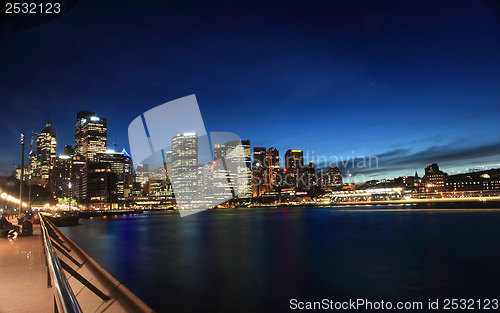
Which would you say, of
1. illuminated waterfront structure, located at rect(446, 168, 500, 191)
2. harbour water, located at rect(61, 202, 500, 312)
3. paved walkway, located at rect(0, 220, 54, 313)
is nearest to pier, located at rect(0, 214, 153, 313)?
paved walkway, located at rect(0, 220, 54, 313)

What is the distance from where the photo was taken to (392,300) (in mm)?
13180

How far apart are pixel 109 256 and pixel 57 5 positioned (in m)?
27.2

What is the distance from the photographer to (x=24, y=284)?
639cm

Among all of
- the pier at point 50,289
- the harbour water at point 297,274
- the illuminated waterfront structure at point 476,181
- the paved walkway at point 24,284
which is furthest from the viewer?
the illuminated waterfront structure at point 476,181

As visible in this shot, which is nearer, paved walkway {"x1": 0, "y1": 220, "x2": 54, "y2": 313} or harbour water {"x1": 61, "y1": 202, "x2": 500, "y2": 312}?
paved walkway {"x1": 0, "y1": 220, "x2": 54, "y2": 313}

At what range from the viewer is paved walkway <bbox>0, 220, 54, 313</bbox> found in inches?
201

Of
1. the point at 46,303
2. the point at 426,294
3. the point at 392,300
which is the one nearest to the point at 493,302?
the point at 426,294

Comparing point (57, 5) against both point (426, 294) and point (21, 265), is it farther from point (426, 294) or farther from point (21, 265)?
point (426, 294)

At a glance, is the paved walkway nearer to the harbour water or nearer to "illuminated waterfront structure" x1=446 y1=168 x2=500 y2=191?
the harbour water

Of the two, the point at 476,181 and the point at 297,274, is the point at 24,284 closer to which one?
the point at 297,274

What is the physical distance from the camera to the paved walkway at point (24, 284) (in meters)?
5.09

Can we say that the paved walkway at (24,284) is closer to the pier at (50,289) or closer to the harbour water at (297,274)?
the pier at (50,289)

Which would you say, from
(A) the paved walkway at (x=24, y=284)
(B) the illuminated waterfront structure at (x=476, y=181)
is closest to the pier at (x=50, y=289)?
(A) the paved walkway at (x=24, y=284)

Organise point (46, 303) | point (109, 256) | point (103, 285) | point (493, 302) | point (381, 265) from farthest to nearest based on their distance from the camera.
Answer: point (109, 256), point (381, 265), point (493, 302), point (103, 285), point (46, 303)
